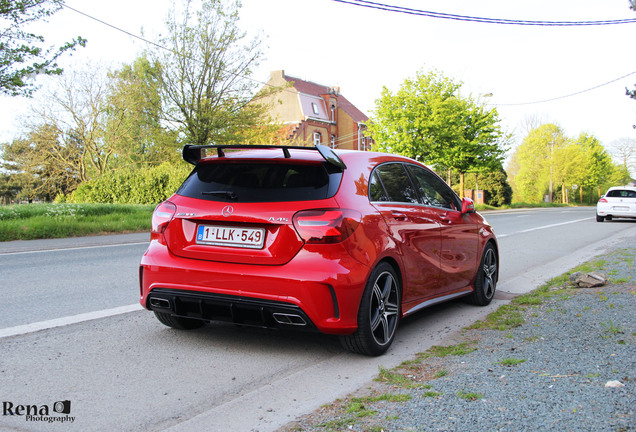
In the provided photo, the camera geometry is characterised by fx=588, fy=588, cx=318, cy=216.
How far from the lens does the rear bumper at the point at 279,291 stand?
4059 mm

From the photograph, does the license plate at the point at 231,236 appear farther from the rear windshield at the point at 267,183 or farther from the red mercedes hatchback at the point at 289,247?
the rear windshield at the point at 267,183

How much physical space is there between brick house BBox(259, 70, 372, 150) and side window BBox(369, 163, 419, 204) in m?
55.5

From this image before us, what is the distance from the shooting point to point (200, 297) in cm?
428

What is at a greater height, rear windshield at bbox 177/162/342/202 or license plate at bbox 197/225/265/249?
rear windshield at bbox 177/162/342/202

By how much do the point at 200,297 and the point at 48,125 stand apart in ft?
128

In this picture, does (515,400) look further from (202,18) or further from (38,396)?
(202,18)

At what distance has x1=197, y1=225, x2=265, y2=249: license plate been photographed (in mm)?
4219

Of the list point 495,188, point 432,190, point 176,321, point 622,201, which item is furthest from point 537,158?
point 176,321

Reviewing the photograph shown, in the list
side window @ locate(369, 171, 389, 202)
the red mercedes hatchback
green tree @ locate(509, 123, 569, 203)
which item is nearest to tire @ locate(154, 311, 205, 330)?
the red mercedes hatchback

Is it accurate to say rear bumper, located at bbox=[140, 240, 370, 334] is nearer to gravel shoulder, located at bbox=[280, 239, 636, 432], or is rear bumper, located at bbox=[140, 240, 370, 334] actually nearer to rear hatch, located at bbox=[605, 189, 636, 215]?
gravel shoulder, located at bbox=[280, 239, 636, 432]

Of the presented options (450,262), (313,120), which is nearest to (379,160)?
(450,262)
